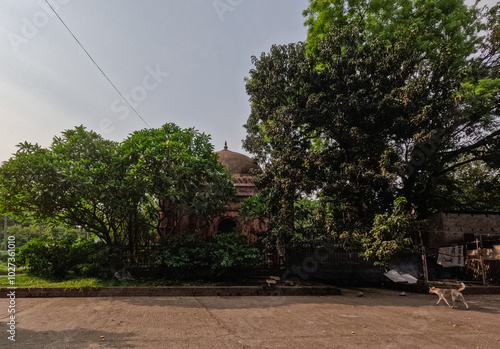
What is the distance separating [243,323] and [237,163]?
12468 millimetres

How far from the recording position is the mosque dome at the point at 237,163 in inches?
679

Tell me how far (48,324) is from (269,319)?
4212 millimetres

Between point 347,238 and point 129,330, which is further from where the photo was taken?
point 347,238

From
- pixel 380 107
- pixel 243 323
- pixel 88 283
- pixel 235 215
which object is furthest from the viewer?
pixel 235 215

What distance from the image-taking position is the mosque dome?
17234mm

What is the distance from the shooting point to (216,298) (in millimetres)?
8891

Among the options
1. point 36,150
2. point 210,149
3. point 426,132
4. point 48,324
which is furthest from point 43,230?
point 426,132

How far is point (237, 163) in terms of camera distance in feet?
57.9

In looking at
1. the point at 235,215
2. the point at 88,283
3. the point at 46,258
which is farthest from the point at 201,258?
the point at 46,258

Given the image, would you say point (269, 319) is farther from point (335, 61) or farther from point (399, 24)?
point (399, 24)

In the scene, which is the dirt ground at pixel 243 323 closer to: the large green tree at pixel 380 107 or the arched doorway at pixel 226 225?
the large green tree at pixel 380 107

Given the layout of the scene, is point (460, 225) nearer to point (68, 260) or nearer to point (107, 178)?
point (107, 178)

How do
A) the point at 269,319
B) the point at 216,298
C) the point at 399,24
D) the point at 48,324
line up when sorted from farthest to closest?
the point at 399,24 → the point at 216,298 → the point at 269,319 → the point at 48,324

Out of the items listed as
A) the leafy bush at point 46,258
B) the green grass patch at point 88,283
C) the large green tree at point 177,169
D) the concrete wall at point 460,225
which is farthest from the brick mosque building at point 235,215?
the concrete wall at point 460,225
